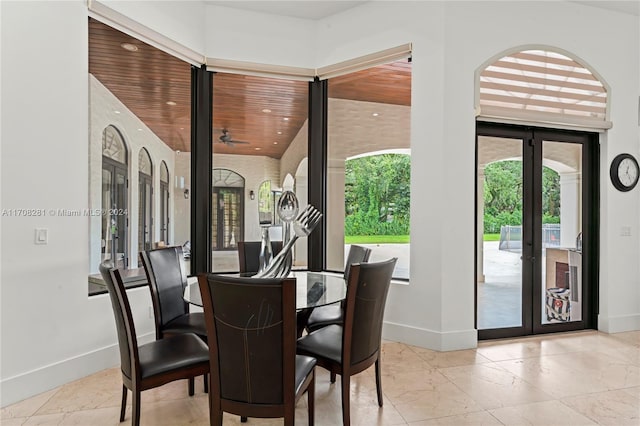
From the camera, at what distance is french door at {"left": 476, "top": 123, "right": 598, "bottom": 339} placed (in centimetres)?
400

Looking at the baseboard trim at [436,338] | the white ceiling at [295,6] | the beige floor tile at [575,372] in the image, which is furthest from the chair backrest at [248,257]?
the white ceiling at [295,6]

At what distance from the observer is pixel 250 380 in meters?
1.85

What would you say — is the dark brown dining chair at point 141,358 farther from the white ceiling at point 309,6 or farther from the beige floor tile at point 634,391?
the white ceiling at point 309,6

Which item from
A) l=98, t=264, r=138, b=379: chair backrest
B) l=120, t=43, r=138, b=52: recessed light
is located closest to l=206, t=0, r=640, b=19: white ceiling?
l=120, t=43, r=138, b=52: recessed light

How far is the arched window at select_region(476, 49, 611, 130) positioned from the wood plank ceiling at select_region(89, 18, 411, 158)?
78 cm

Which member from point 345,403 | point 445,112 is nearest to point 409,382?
point 345,403

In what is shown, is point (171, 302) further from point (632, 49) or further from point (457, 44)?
point (632, 49)

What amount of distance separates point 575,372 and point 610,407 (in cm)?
57

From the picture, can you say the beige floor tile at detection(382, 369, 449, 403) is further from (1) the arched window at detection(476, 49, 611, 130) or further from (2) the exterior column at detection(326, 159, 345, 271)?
(1) the arched window at detection(476, 49, 611, 130)

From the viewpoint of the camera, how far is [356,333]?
2.28 meters

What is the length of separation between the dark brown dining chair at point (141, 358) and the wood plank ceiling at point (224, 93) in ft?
6.83

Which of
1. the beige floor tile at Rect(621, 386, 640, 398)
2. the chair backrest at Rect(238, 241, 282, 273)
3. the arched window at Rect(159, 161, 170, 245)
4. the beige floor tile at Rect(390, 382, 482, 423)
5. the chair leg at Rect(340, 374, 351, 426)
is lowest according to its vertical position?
the beige floor tile at Rect(621, 386, 640, 398)

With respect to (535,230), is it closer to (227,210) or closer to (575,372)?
(575,372)

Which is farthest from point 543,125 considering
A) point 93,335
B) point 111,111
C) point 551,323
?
point 93,335
